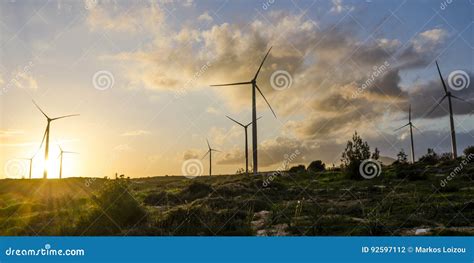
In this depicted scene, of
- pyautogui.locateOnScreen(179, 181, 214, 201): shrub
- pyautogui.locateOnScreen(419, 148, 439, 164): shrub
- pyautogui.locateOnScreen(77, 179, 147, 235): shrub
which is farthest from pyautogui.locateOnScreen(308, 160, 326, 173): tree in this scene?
pyautogui.locateOnScreen(77, 179, 147, 235): shrub

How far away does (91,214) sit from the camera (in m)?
17.4

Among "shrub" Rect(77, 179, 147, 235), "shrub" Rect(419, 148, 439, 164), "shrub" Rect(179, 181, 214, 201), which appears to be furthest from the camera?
"shrub" Rect(419, 148, 439, 164)

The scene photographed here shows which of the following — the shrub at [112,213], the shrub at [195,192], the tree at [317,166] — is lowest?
the shrub at [112,213]

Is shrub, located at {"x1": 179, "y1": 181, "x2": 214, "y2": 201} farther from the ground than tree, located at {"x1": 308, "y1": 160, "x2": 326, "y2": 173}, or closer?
closer

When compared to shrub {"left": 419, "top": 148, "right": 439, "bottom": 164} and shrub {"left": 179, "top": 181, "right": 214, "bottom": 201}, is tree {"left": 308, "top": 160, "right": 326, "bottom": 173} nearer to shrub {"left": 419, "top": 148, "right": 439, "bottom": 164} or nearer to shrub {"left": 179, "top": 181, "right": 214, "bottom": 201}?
shrub {"left": 419, "top": 148, "right": 439, "bottom": 164}

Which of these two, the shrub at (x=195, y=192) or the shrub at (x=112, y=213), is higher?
the shrub at (x=195, y=192)

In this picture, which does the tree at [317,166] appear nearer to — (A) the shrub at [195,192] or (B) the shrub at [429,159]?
(B) the shrub at [429,159]

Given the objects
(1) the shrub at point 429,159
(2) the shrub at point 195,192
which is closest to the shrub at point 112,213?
(2) the shrub at point 195,192

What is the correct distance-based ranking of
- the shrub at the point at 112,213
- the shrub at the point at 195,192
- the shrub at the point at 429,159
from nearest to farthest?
the shrub at the point at 112,213 → the shrub at the point at 195,192 → the shrub at the point at 429,159

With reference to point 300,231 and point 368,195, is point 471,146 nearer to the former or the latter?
point 368,195

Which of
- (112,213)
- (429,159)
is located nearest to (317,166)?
(429,159)

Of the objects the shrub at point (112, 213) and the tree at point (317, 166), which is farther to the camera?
the tree at point (317, 166)

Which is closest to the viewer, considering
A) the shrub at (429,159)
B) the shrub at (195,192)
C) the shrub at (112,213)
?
the shrub at (112,213)
